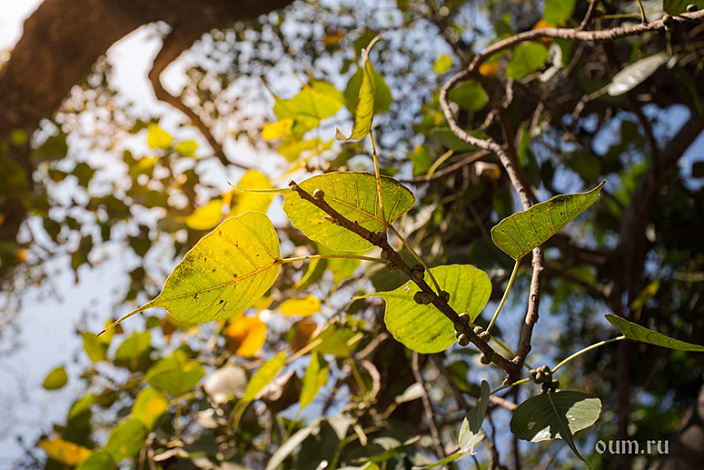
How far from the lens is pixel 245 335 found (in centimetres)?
82

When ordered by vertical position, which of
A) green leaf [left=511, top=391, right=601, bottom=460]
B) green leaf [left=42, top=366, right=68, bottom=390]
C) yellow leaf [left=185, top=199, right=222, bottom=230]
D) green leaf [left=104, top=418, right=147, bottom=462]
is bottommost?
green leaf [left=511, top=391, right=601, bottom=460]

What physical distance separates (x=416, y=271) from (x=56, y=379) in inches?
37.5

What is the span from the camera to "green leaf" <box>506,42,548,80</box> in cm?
71

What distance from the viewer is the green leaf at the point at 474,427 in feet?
1.06

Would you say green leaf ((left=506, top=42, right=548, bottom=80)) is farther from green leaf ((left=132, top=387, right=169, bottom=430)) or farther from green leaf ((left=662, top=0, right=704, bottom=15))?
green leaf ((left=132, top=387, right=169, bottom=430))

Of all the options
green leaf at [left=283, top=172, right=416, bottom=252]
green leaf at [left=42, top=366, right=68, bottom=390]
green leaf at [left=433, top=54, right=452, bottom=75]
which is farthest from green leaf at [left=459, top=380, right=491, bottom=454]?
green leaf at [left=42, top=366, right=68, bottom=390]

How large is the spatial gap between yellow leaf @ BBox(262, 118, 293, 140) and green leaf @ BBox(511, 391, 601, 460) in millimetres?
465

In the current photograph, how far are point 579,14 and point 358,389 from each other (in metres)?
1.06

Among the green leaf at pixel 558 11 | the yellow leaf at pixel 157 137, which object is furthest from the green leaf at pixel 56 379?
the green leaf at pixel 558 11

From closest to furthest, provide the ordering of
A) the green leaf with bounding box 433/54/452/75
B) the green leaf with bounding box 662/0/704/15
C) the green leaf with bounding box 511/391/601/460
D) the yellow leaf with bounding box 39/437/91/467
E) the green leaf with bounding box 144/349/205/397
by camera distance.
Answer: the green leaf with bounding box 511/391/601/460, the green leaf with bounding box 662/0/704/15, the green leaf with bounding box 144/349/205/397, the yellow leaf with bounding box 39/437/91/467, the green leaf with bounding box 433/54/452/75

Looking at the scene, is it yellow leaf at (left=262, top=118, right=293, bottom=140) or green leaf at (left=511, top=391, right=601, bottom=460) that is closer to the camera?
green leaf at (left=511, top=391, right=601, bottom=460)

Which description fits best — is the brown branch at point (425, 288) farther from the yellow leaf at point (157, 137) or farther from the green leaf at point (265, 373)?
the yellow leaf at point (157, 137)

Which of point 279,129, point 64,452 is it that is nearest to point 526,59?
point 279,129

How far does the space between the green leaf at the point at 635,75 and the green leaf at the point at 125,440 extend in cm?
89
